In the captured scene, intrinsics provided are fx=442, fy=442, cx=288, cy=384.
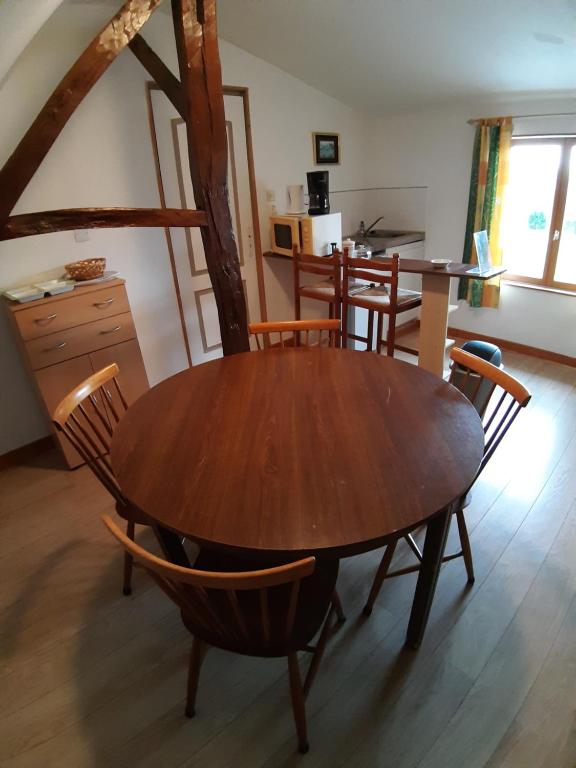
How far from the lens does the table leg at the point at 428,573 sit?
1.38 m

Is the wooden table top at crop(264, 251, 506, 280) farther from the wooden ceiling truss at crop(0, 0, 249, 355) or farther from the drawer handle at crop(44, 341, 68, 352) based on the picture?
the drawer handle at crop(44, 341, 68, 352)

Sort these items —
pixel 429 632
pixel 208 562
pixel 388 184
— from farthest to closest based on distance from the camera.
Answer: pixel 388 184
pixel 429 632
pixel 208 562

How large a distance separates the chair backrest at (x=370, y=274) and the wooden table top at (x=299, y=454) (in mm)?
1011

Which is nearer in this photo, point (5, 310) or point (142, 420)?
point (142, 420)

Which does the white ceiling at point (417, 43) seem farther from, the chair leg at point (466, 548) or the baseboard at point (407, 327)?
the chair leg at point (466, 548)

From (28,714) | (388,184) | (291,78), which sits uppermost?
(291,78)

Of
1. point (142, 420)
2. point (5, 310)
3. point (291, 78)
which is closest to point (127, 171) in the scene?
point (5, 310)

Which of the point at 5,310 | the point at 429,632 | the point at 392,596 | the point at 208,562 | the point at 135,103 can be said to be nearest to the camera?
the point at 208,562

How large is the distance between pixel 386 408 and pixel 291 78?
323 centimetres

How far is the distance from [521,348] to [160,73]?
3.41m

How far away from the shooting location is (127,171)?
9.45 feet

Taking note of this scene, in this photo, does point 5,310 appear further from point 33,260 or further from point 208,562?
point 208,562

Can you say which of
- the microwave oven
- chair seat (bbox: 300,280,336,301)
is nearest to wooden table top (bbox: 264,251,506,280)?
chair seat (bbox: 300,280,336,301)

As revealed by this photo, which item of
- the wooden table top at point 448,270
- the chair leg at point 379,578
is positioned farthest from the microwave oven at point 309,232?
the chair leg at point 379,578
